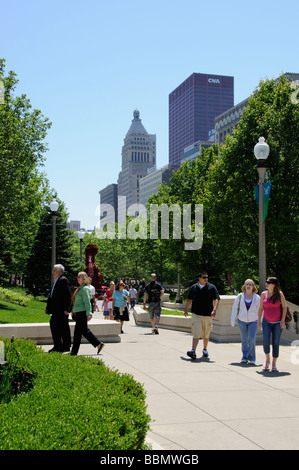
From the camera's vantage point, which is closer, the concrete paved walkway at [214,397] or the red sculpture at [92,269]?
the concrete paved walkway at [214,397]

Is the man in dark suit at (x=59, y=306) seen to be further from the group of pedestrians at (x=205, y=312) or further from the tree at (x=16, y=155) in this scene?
the tree at (x=16, y=155)

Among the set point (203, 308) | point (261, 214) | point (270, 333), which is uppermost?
point (261, 214)

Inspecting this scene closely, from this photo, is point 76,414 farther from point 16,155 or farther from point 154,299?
point 16,155

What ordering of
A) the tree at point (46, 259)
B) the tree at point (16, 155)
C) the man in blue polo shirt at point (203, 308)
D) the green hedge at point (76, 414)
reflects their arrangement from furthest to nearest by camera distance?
the tree at point (46, 259) → the tree at point (16, 155) → the man in blue polo shirt at point (203, 308) → the green hedge at point (76, 414)

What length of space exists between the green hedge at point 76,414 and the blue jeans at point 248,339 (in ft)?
15.4

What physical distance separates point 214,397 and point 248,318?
3337 millimetres

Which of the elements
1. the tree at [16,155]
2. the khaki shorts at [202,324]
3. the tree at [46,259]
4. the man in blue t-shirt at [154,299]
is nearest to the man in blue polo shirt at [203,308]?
the khaki shorts at [202,324]

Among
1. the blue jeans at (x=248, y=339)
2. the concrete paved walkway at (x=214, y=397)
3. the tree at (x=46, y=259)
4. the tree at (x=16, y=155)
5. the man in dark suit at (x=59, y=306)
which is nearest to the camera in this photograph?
the concrete paved walkway at (x=214, y=397)

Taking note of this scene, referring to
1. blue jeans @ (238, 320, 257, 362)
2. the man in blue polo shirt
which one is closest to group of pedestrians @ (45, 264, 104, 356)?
the man in blue polo shirt

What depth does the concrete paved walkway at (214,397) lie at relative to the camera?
5.13 m

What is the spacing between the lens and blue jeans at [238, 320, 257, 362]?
32.7 ft

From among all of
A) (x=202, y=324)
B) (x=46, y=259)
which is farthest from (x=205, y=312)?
(x=46, y=259)

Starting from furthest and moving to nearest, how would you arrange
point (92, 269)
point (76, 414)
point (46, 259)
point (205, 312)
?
1. point (92, 269)
2. point (46, 259)
3. point (205, 312)
4. point (76, 414)

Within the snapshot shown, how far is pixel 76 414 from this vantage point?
406cm
